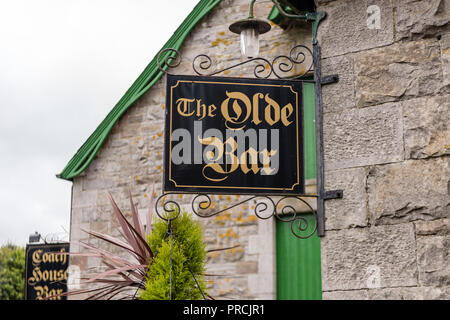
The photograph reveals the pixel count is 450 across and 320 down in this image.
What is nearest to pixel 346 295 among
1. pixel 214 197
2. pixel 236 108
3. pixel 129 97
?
pixel 236 108

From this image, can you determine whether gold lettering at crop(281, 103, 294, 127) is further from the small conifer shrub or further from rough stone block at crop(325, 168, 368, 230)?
the small conifer shrub

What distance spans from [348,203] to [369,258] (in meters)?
0.34

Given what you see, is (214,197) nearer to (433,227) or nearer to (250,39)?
(250,39)

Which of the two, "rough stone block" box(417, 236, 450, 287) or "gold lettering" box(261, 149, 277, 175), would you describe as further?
"gold lettering" box(261, 149, 277, 175)

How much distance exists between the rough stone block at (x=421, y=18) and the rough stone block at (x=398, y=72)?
58mm

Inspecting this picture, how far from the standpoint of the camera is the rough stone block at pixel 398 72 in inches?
168

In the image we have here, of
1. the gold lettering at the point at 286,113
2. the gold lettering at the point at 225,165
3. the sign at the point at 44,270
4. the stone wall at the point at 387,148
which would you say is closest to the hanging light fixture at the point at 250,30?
the stone wall at the point at 387,148

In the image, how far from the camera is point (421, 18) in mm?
4332

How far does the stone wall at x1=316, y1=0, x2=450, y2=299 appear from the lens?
4078mm

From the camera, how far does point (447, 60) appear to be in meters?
4.23

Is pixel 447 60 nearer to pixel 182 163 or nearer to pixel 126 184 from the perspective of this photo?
pixel 182 163

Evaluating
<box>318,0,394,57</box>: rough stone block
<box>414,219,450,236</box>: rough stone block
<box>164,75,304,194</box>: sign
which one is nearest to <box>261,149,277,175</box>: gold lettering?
<box>164,75,304,194</box>: sign

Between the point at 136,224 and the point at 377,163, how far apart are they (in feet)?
9.16

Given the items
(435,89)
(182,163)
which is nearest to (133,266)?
(182,163)
